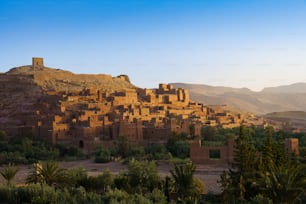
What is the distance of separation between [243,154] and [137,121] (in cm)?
1757

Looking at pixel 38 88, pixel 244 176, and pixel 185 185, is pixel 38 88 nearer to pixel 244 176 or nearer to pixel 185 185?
pixel 185 185

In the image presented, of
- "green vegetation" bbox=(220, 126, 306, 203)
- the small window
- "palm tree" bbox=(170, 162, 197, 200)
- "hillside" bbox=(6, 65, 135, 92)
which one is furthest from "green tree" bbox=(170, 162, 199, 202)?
"hillside" bbox=(6, 65, 135, 92)

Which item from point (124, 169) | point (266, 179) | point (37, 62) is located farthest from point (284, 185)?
point (37, 62)

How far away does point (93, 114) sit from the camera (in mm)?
33906

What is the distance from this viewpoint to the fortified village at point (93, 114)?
1191 inches

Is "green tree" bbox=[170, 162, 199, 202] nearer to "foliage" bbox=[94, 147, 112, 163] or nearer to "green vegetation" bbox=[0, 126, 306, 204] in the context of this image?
"green vegetation" bbox=[0, 126, 306, 204]

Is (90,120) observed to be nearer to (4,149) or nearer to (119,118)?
(119,118)

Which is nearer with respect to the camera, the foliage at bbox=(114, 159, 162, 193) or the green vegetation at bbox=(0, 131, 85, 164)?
the foliage at bbox=(114, 159, 162, 193)

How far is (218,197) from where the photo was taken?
1384 cm

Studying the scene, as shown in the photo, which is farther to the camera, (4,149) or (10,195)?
(4,149)

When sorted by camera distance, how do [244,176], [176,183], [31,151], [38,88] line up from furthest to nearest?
[38,88] < [31,151] < [176,183] < [244,176]

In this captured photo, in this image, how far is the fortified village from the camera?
30250 mm

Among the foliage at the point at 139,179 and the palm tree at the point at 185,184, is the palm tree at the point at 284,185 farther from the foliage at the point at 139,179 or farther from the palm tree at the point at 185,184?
the foliage at the point at 139,179

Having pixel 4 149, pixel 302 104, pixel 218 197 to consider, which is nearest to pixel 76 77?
pixel 4 149
